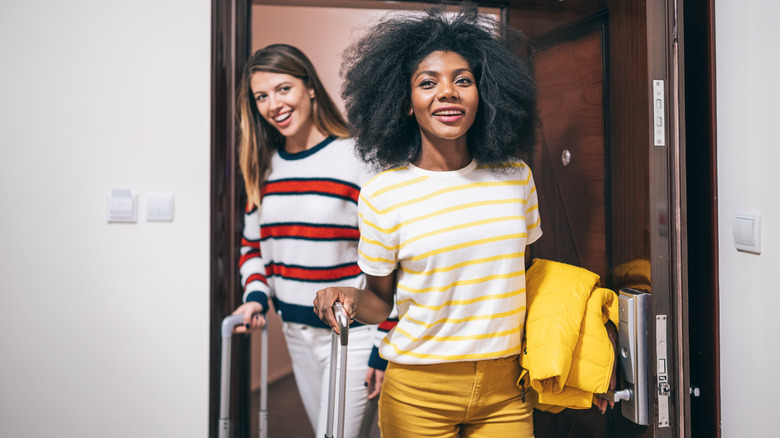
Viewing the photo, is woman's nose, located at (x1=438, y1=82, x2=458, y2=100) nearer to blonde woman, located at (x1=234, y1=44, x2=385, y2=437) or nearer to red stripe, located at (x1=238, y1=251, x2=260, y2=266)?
blonde woman, located at (x1=234, y1=44, x2=385, y2=437)

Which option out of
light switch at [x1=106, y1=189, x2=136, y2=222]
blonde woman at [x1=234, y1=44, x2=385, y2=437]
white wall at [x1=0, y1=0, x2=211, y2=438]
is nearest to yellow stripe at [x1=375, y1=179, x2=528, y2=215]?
blonde woman at [x1=234, y1=44, x2=385, y2=437]

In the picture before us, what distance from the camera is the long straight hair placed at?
142 cm

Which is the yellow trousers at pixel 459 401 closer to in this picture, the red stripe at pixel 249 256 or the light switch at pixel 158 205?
the red stripe at pixel 249 256

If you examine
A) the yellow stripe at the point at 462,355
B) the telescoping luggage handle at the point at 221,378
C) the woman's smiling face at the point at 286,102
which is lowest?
the telescoping luggage handle at the point at 221,378

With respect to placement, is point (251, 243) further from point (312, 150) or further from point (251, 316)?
point (312, 150)

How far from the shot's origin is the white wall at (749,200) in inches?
46.0

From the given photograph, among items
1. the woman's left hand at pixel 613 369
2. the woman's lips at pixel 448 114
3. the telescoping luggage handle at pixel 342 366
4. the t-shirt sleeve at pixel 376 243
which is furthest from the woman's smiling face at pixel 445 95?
the woman's left hand at pixel 613 369

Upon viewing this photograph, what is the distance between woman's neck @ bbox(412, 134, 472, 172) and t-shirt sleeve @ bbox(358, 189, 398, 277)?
15cm

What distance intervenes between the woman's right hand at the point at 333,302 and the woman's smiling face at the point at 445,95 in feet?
1.22

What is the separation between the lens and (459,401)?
1090mm

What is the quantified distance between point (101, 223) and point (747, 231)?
1.65 metres

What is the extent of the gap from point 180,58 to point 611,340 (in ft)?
4.36

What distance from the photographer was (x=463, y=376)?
42.9 inches

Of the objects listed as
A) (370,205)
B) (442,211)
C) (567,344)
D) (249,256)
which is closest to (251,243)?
(249,256)
